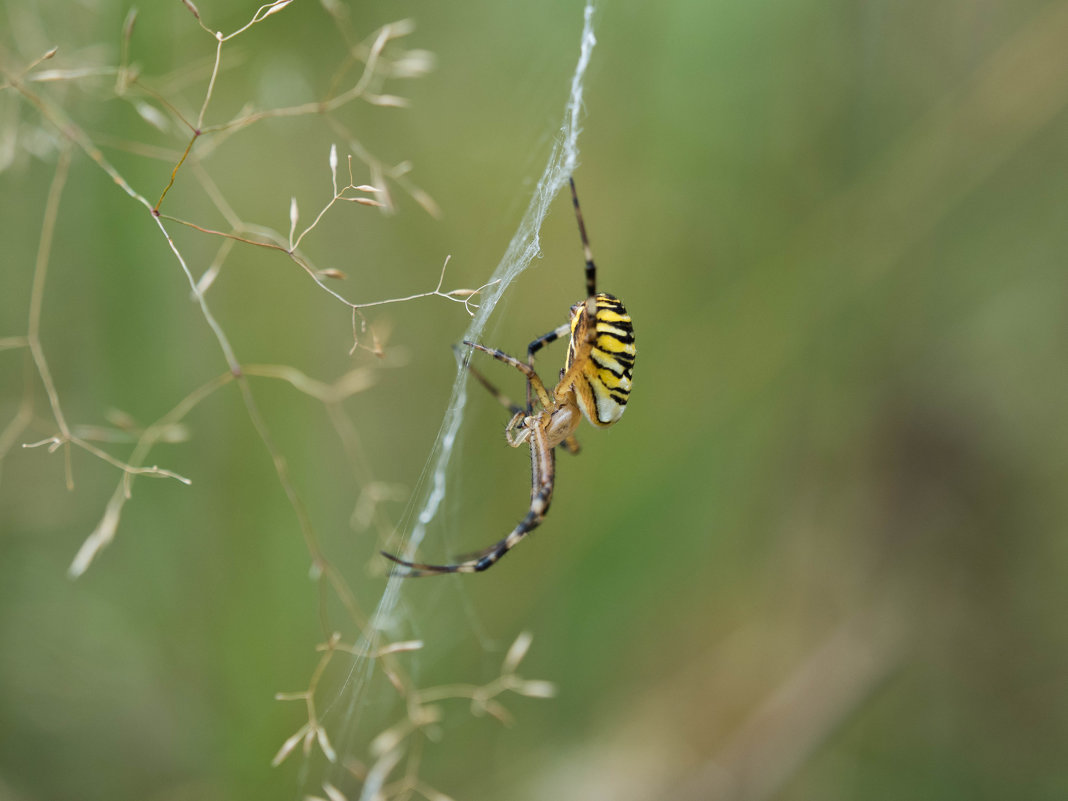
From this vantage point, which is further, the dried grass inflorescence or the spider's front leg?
the spider's front leg

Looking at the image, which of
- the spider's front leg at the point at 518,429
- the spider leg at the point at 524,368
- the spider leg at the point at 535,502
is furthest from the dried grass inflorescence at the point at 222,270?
the spider's front leg at the point at 518,429

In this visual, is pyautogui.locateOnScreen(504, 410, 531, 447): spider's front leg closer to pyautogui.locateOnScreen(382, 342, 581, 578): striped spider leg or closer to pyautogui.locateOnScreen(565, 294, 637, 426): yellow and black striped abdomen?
pyautogui.locateOnScreen(382, 342, 581, 578): striped spider leg

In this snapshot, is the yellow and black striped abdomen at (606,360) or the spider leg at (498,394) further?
the spider leg at (498,394)

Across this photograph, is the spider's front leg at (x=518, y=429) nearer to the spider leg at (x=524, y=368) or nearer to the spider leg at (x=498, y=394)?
the spider leg at (x=524, y=368)

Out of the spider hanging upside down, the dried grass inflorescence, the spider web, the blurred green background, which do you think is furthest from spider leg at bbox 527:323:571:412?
the dried grass inflorescence

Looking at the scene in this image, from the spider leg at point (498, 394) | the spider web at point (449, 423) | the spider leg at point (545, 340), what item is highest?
the spider leg at point (498, 394)

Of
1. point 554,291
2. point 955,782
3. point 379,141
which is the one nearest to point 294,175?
point 379,141

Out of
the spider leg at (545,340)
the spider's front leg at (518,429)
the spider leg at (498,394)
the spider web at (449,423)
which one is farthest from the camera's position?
the spider leg at (498,394)

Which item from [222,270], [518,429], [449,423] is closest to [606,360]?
[518,429]
